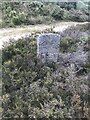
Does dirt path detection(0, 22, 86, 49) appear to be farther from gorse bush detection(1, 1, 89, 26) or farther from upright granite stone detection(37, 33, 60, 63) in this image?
upright granite stone detection(37, 33, 60, 63)

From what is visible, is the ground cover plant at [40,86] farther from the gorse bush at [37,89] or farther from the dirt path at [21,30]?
the dirt path at [21,30]

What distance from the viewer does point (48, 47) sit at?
29.1 ft

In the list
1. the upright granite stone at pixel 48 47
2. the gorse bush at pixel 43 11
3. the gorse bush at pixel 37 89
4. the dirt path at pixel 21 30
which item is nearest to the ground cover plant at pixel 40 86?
the gorse bush at pixel 37 89

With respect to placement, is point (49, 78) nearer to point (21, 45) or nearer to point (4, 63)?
point (4, 63)

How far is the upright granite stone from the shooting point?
28.9 feet

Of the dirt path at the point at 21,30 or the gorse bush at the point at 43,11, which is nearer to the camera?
the dirt path at the point at 21,30

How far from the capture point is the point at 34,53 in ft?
29.9

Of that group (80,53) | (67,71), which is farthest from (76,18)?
(67,71)

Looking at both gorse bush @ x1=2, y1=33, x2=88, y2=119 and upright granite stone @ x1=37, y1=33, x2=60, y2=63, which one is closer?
gorse bush @ x1=2, y1=33, x2=88, y2=119

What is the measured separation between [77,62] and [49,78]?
1.17m

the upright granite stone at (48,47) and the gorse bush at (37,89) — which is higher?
the upright granite stone at (48,47)

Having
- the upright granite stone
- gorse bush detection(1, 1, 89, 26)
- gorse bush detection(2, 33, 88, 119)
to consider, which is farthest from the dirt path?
the upright granite stone

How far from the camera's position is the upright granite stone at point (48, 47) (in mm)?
8797

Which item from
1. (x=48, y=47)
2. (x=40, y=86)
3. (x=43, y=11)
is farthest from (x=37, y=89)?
(x=43, y=11)
